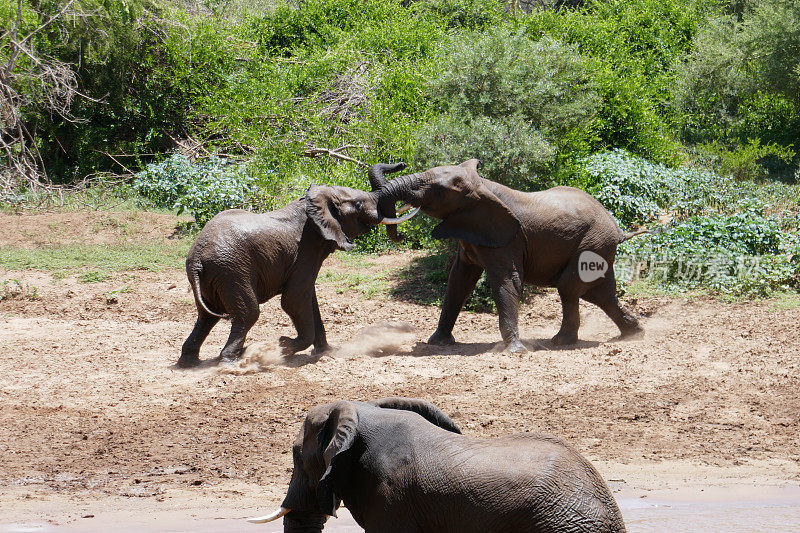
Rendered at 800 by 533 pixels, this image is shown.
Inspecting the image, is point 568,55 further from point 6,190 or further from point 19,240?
point 6,190

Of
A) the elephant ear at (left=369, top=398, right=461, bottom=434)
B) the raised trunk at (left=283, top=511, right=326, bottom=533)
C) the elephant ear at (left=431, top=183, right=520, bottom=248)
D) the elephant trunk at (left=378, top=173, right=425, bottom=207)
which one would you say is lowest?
the raised trunk at (left=283, top=511, right=326, bottom=533)

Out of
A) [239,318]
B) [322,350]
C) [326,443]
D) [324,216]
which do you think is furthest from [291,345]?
[326,443]

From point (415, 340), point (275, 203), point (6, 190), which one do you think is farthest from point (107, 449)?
point (6, 190)

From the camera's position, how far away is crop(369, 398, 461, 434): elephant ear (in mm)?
4801

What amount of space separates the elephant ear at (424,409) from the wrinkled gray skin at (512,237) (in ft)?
15.8

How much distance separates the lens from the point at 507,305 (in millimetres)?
9766

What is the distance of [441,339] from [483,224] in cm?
147

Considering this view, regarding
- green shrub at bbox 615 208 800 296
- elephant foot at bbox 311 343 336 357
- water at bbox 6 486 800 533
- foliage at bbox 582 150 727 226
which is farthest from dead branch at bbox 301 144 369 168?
water at bbox 6 486 800 533

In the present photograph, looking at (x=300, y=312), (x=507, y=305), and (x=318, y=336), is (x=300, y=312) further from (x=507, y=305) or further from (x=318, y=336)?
(x=507, y=305)

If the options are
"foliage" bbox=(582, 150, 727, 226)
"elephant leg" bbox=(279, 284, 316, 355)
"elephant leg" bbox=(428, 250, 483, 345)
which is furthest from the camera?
"foliage" bbox=(582, 150, 727, 226)

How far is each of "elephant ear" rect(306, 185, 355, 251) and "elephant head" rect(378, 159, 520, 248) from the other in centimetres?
52

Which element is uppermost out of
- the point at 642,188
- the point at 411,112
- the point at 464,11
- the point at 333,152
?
the point at 464,11

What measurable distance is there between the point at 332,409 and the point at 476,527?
0.91m

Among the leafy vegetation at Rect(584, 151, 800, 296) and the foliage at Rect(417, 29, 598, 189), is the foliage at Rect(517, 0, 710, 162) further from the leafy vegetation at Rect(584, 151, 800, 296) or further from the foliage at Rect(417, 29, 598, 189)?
the foliage at Rect(417, 29, 598, 189)
